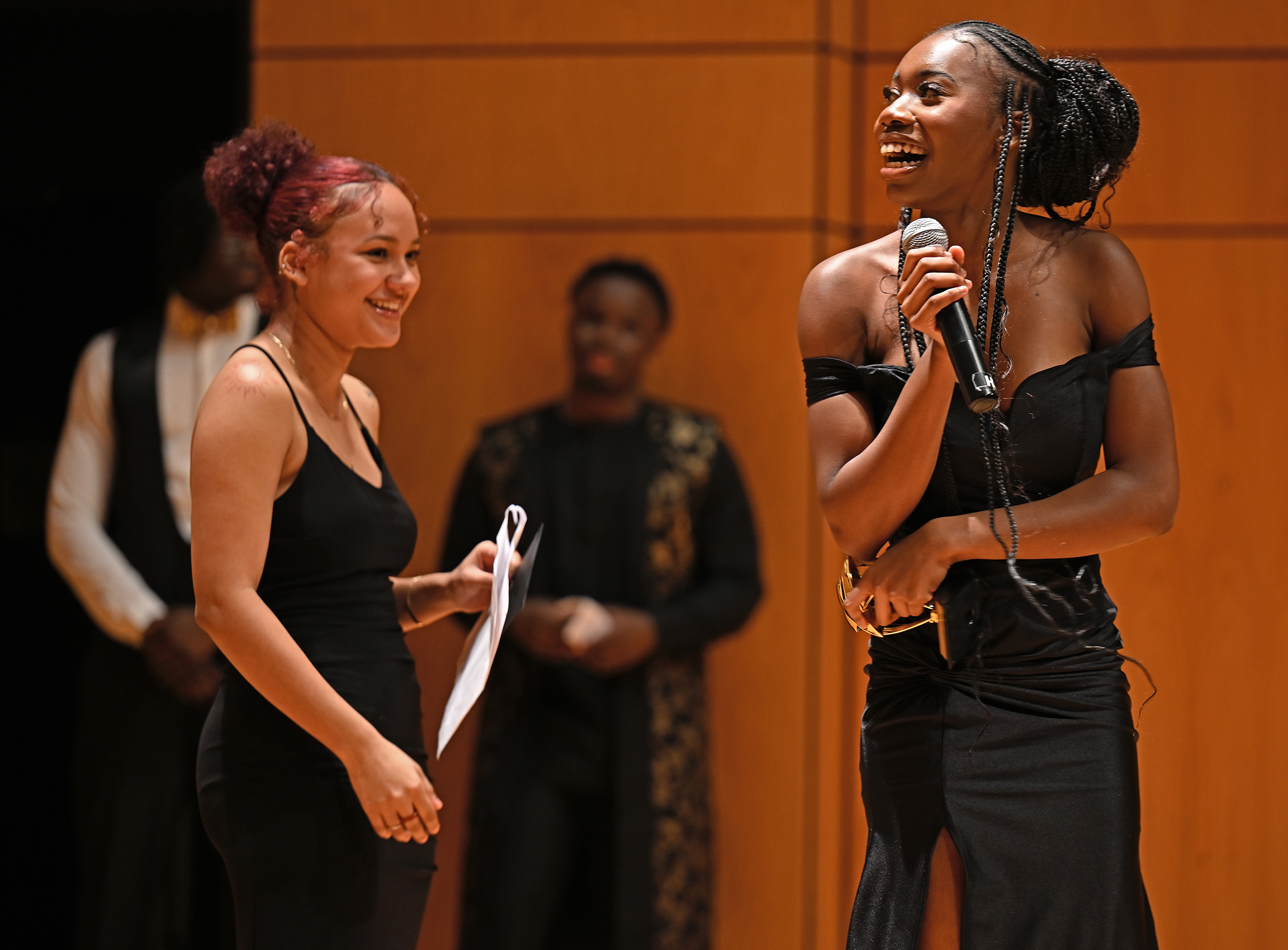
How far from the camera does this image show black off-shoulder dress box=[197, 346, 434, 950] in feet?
6.91

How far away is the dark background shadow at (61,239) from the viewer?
4.21 m

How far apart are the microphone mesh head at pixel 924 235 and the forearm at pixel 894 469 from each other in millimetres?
137

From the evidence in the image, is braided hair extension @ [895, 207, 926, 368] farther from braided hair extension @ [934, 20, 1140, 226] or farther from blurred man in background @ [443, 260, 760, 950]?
blurred man in background @ [443, 260, 760, 950]

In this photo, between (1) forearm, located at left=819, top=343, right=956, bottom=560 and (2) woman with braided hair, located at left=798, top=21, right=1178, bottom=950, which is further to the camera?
(2) woman with braided hair, located at left=798, top=21, right=1178, bottom=950

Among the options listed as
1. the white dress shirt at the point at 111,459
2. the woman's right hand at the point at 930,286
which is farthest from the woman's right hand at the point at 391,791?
the white dress shirt at the point at 111,459

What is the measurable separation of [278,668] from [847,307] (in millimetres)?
934

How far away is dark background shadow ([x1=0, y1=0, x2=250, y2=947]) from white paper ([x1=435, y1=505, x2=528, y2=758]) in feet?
7.85

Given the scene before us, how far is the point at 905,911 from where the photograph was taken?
1.90 m

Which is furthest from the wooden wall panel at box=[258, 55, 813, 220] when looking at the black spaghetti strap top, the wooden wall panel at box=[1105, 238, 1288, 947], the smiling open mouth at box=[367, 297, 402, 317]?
the black spaghetti strap top

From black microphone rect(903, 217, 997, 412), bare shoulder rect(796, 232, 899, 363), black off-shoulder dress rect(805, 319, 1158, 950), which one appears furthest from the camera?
bare shoulder rect(796, 232, 899, 363)

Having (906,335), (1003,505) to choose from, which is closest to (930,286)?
(906,335)

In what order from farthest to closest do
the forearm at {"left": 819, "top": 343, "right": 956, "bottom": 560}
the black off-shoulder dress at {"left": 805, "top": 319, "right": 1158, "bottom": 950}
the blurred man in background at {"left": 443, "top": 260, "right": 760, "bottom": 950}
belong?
the blurred man in background at {"left": 443, "top": 260, "right": 760, "bottom": 950} < the black off-shoulder dress at {"left": 805, "top": 319, "right": 1158, "bottom": 950} < the forearm at {"left": 819, "top": 343, "right": 956, "bottom": 560}

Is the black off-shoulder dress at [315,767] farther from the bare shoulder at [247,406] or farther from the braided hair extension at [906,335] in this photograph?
the braided hair extension at [906,335]

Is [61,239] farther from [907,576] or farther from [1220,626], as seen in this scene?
[1220,626]
